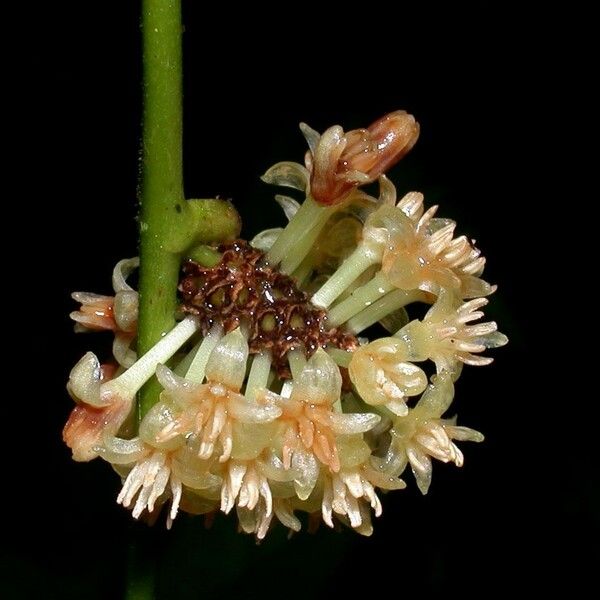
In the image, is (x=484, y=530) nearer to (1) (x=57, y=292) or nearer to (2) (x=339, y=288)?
(1) (x=57, y=292)

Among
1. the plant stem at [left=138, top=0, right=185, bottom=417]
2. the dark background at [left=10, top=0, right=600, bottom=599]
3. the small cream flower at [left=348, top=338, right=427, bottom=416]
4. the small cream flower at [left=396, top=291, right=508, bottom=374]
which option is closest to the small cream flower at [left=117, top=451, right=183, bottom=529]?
the plant stem at [left=138, top=0, right=185, bottom=417]

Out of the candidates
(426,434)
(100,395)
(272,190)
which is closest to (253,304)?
(100,395)

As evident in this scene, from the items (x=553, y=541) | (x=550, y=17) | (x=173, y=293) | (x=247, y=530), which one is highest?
(x=550, y=17)

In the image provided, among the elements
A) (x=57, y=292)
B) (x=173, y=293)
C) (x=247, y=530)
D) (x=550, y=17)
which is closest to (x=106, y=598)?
(x=57, y=292)

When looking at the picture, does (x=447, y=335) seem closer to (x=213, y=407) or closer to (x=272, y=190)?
(x=213, y=407)

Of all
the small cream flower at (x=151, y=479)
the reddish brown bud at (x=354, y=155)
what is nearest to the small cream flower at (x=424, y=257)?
the reddish brown bud at (x=354, y=155)

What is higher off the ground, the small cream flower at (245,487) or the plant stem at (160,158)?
the plant stem at (160,158)

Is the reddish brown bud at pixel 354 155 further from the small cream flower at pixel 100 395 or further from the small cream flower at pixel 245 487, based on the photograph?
the small cream flower at pixel 245 487
